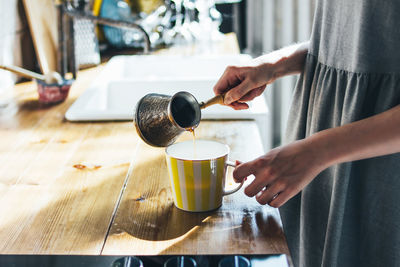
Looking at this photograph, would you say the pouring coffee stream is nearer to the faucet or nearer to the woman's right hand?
the woman's right hand

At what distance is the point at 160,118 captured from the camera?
72 cm

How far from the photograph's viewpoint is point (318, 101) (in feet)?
2.93

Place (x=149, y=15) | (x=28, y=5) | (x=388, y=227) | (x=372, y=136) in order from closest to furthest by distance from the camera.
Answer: (x=372, y=136) → (x=388, y=227) → (x=28, y=5) → (x=149, y=15)

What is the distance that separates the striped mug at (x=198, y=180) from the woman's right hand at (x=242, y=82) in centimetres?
18

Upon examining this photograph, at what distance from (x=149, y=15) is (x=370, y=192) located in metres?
1.90

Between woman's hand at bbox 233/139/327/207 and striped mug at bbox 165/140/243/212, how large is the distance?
0.04 metres

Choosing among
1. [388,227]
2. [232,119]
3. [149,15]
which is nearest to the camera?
[388,227]

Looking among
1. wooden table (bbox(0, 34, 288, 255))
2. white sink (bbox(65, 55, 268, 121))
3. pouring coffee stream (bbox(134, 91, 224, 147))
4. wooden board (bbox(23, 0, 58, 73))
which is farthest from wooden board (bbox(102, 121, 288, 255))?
wooden board (bbox(23, 0, 58, 73))

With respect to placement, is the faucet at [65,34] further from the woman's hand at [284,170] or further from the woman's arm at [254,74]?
the woman's hand at [284,170]

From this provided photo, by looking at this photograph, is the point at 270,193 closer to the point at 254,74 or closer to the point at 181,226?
the point at 181,226

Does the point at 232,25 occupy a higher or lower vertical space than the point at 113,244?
lower

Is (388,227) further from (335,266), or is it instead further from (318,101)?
(318,101)

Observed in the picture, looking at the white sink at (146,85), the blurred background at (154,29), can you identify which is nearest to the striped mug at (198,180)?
the white sink at (146,85)

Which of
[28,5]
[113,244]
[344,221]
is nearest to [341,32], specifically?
[344,221]
